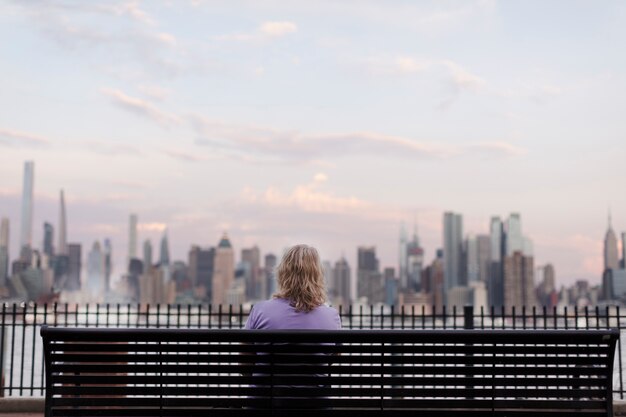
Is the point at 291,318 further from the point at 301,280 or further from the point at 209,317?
the point at 209,317

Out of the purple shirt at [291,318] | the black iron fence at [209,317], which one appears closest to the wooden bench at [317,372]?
the purple shirt at [291,318]

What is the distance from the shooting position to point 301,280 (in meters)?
4.40

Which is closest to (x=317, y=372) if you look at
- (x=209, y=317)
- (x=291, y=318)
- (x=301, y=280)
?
(x=291, y=318)

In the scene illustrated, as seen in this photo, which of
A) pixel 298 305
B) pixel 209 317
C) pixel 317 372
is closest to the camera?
pixel 317 372

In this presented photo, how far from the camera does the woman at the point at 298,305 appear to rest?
440cm

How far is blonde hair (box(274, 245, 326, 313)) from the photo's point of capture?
440cm

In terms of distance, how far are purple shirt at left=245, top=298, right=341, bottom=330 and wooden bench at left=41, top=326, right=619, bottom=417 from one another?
0.27 meters

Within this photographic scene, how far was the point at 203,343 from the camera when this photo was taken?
414 cm

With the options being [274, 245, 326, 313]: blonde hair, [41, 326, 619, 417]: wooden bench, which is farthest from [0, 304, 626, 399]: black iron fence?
[274, 245, 326, 313]: blonde hair

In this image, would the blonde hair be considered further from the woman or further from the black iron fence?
the black iron fence

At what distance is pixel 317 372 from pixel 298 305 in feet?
1.46

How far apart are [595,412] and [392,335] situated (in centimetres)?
134

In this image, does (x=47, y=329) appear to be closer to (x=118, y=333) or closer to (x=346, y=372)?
(x=118, y=333)

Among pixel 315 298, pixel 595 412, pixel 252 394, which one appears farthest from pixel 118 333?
pixel 595 412
